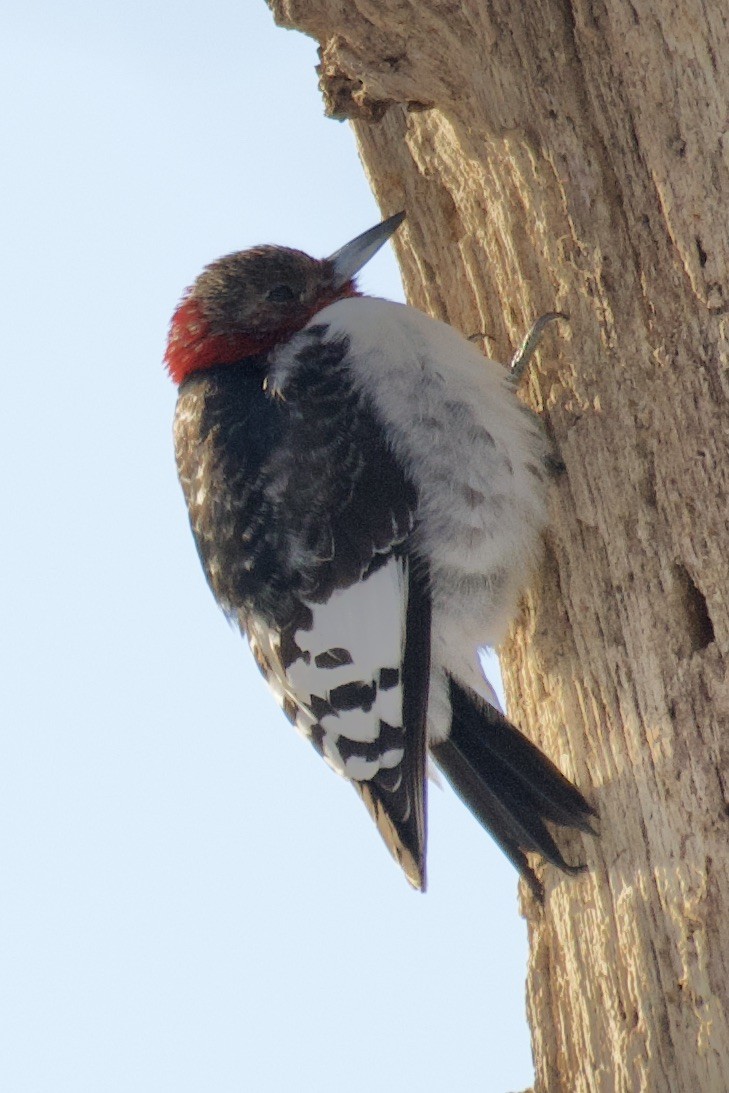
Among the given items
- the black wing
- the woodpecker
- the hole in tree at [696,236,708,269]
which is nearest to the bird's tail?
the woodpecker

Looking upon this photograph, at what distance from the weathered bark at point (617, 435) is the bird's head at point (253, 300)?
0.54m

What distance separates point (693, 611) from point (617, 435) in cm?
45

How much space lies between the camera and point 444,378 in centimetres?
341

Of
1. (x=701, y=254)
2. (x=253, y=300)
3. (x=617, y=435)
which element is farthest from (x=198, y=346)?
(x=701, y=254)

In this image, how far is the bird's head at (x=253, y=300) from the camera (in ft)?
12.7

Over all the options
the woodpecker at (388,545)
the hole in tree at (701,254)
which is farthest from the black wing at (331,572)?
the hole in tree at (701,254)

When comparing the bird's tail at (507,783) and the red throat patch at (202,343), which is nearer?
the bird's tail at (507,783)

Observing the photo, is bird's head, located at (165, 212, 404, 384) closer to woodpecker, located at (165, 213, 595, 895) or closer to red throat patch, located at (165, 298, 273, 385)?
red throat patch, located at (165, 298, 273, 385)

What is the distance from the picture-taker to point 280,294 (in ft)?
13.0

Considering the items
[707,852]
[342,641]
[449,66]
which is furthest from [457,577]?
[449,66]

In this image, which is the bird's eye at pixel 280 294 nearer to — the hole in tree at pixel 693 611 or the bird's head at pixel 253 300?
the bird's head at pixel 253 300

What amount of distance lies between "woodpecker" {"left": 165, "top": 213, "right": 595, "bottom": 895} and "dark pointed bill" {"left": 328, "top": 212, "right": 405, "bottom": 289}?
314 millimetres

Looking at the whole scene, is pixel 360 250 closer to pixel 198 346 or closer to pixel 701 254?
pixel 198 346

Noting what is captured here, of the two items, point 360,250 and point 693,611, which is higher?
point 360,250
